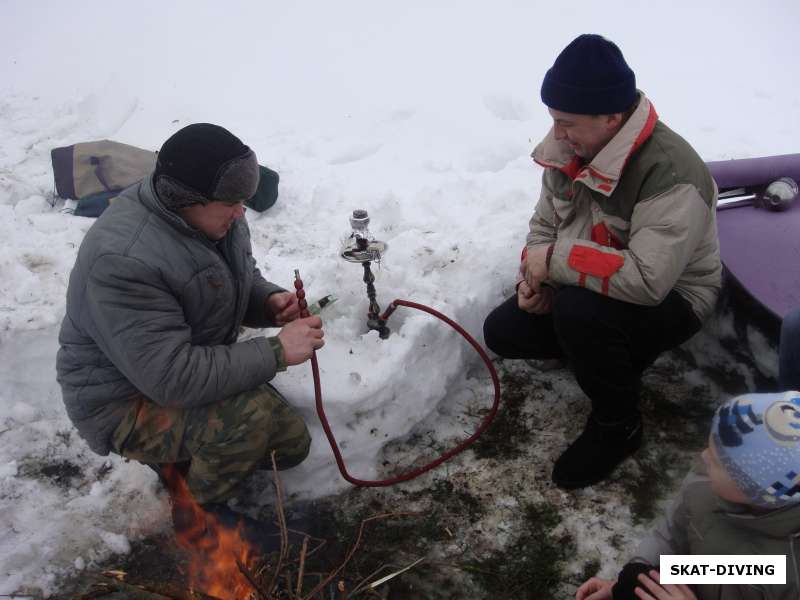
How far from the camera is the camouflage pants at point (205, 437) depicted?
2.54 meters

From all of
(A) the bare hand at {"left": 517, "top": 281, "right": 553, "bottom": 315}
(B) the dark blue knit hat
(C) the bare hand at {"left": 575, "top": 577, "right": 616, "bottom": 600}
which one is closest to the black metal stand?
(A) the bare hand at {"left": 517, "top": 281, "right": 553, "bottom": 315}

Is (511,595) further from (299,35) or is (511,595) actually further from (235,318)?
(299,35)

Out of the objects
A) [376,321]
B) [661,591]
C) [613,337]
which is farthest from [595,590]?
[376,321]

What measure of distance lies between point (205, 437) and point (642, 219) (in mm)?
2085

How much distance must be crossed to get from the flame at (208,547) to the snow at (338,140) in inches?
9.8

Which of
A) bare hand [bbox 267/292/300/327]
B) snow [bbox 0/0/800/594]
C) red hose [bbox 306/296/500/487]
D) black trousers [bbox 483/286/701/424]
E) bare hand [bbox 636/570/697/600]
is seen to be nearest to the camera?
bare hand [bbox 636/570/697/600]

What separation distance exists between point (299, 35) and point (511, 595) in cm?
692

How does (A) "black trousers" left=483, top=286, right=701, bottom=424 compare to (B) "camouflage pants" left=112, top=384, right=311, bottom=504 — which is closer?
(B) "camouflage pants" left=112, top=384, right=311, bottom=504

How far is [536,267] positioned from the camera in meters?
2.88

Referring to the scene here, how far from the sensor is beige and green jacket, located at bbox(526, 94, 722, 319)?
2.46 metres

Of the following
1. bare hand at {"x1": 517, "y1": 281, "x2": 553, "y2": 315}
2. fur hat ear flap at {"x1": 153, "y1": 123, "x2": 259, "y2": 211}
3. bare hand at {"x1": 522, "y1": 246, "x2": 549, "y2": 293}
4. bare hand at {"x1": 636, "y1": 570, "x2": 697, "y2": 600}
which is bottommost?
bare hand at {"x1": 636, "y1": 570, "x2": 697, "y2": 600}

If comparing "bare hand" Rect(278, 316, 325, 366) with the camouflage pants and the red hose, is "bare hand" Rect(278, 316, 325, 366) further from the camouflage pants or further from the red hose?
the camouflage pants

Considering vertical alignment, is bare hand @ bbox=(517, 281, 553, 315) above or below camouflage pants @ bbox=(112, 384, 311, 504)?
above

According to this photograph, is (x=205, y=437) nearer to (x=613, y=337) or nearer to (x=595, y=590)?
(x=595, y=590)
